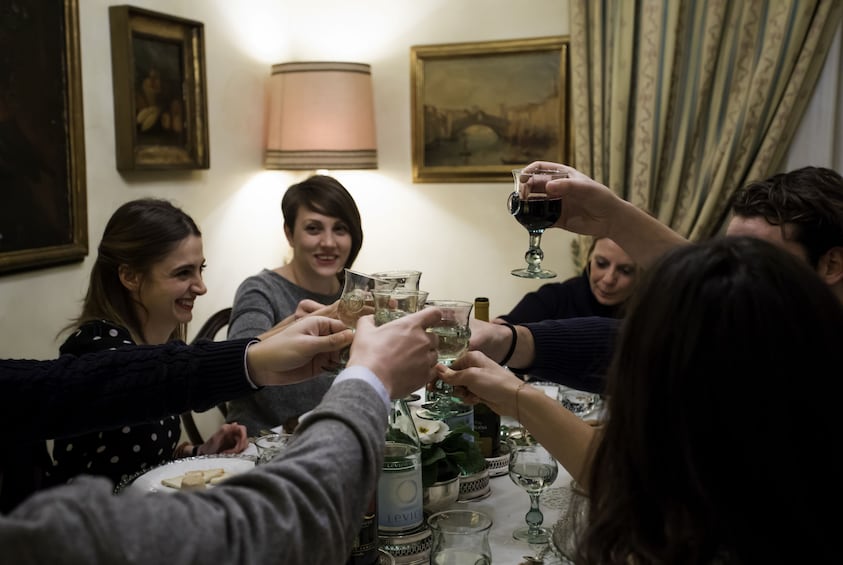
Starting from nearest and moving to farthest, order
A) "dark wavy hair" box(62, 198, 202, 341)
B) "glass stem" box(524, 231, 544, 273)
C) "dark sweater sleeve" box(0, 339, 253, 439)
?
"dark sweater sleeve" box(0, 339, 253, 439) < "glass stem" box(524, 231, 544, 273) < "dark wavy hair" box(62, 198, 202, 341)

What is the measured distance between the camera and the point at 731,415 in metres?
0.88

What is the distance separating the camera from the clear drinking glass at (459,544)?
1346 mm

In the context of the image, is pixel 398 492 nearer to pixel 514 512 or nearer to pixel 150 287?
pixel 514 512

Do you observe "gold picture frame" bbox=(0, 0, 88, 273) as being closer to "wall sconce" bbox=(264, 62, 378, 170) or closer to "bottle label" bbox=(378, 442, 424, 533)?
"wall sconce" bbox=(264, 62, 378, 170)

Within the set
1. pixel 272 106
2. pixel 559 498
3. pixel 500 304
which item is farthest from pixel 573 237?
pixel 559 498

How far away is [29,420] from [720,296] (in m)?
1.28

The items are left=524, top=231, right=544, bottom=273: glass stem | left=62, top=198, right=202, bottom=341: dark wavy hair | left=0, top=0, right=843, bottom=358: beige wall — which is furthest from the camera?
left=0, top=0, right=843, bottom=358: beige wall

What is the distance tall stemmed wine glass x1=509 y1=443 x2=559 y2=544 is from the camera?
1.57 m

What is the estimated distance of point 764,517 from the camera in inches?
34.8

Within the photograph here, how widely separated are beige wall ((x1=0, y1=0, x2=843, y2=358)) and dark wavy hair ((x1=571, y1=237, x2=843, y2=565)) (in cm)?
275

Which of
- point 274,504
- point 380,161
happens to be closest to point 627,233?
point 274,504

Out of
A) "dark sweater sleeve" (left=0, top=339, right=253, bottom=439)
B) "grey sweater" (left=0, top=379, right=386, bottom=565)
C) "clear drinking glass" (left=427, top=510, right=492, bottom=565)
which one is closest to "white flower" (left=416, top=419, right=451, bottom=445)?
"clear drinking glass" (left=427, top=510, right=492, bottom=565)

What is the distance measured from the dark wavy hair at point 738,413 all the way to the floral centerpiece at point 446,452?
2.34 ft

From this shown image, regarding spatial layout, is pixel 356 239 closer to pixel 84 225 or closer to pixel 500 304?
pixel 84 225
